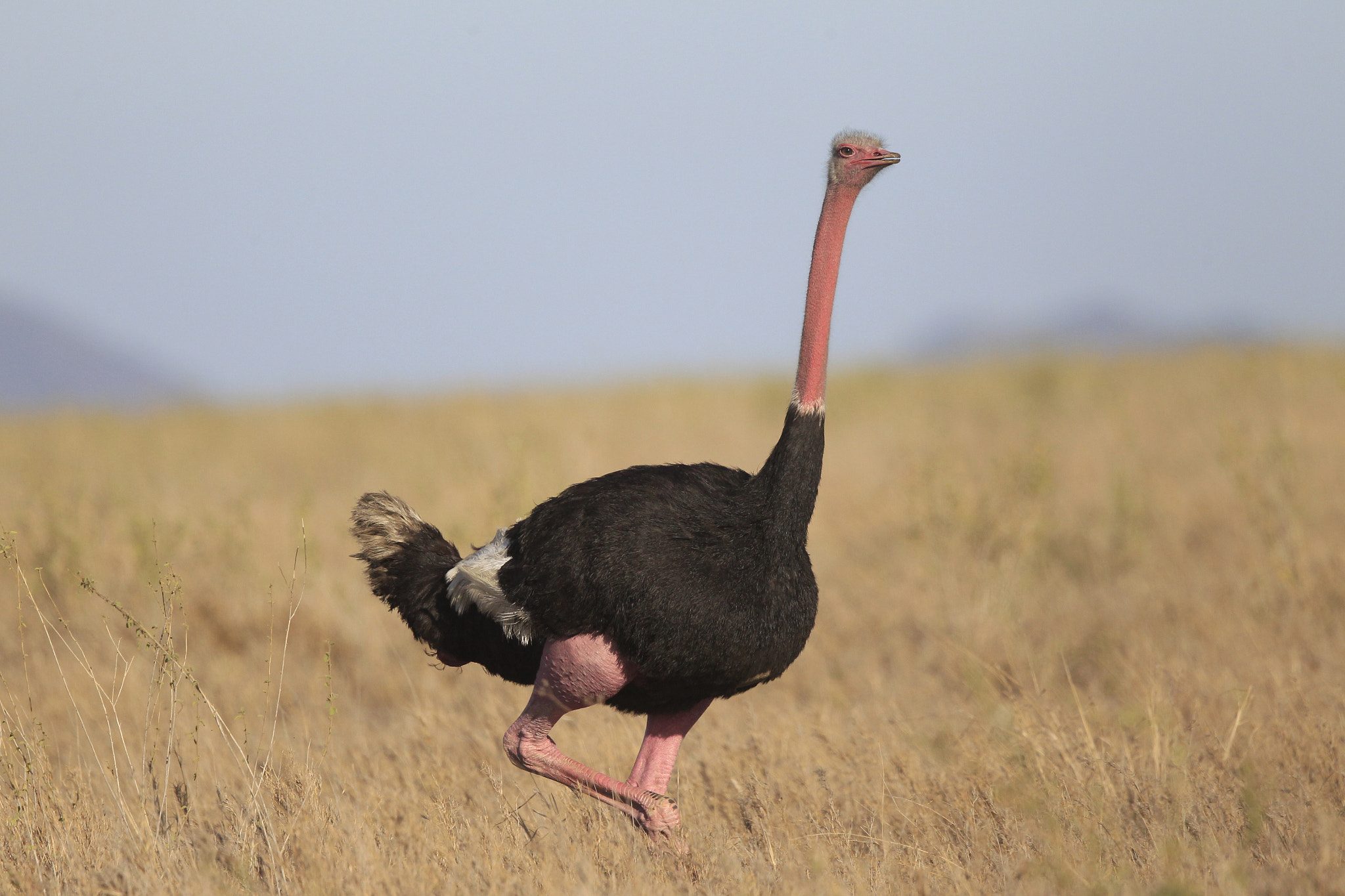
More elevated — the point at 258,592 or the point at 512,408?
→ the point at 512,408

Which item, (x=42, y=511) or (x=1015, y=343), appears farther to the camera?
(x=1015, y=343)

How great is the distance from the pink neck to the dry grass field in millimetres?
1426

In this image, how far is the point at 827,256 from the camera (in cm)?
405

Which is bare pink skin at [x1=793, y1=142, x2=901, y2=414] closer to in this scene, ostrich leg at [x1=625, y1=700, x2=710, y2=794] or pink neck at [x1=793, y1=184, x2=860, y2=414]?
pink neck at [x1=793, y1=184, x2=860, y2=414]

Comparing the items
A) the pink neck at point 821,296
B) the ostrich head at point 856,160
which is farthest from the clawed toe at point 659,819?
the ostrich head at point 856,160

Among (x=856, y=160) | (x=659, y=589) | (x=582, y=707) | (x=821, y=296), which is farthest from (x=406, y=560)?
(x=856, y=160)

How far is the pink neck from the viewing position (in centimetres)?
389

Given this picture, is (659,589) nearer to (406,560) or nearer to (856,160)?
(406,560)

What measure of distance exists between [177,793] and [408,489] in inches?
288

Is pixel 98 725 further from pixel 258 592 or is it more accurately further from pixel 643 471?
pixel 643 471

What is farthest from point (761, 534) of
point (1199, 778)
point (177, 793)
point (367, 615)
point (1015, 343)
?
point (1015, 343)

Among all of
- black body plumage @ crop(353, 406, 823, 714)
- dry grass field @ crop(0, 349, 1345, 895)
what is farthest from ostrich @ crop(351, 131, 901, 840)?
dry grass field @ crop(0, 349, 1345, 895)

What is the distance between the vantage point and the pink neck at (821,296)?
153 inches

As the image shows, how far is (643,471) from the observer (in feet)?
12.9
